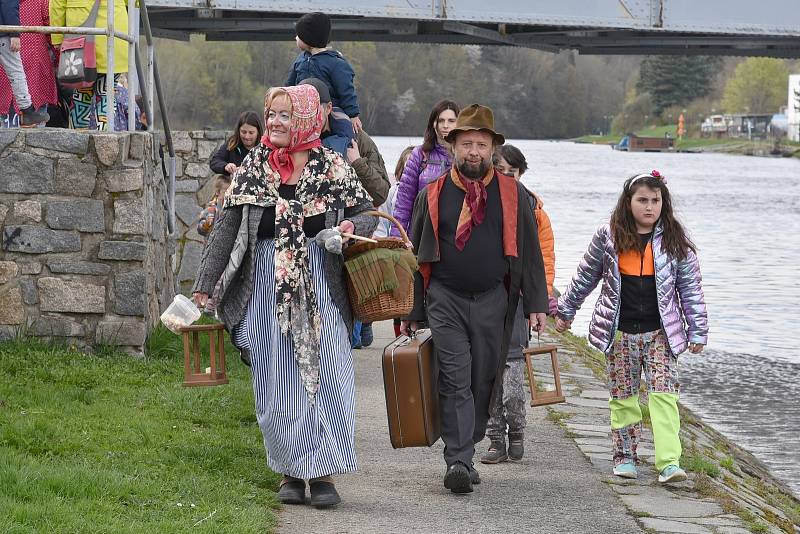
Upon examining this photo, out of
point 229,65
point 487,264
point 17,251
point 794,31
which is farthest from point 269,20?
point 229,65

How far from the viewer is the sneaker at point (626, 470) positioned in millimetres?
7152

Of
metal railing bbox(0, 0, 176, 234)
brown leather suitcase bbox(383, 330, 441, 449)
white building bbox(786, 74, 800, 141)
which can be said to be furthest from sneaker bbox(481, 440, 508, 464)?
white building bbox(786, 74, 800, 141)

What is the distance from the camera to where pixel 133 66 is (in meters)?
10.0

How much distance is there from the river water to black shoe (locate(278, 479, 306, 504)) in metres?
2.83

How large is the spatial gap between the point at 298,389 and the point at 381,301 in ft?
1.72

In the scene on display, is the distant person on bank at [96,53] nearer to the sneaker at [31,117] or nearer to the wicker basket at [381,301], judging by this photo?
the sneaker at [31,117]

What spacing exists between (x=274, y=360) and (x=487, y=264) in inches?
44.4

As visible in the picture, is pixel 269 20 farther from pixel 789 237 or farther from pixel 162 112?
pixel 789 237

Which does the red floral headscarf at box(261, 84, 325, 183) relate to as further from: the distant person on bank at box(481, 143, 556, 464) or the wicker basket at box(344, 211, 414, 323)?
the distant person on bank at box(481, 143, 556, 464)

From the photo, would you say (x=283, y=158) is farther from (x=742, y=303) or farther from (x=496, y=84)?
(x=496, y=84)

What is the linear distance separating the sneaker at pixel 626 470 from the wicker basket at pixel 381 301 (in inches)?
60.9

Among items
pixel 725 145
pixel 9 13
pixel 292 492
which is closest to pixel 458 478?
pixel 292 492

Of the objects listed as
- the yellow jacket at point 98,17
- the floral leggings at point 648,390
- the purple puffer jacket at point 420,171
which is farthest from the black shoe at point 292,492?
the yellow jacket at point 98,17

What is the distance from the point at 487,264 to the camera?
6.71 meters
